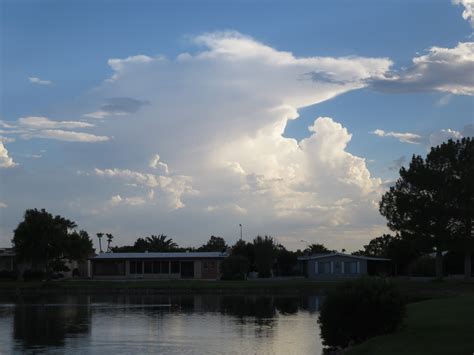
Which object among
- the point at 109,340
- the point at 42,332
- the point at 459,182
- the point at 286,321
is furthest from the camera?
the point at 459,182

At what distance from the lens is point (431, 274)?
88438 mm

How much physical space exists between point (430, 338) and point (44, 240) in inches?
2618

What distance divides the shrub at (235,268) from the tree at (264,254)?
7.66m

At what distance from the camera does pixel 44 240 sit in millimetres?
81938

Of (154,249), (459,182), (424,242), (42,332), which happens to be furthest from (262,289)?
(154,249)

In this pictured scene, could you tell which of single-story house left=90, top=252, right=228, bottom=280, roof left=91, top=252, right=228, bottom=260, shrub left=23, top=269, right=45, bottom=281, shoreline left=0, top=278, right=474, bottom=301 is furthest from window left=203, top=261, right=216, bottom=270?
shrub left=23, top=269, right=45, bottom=281

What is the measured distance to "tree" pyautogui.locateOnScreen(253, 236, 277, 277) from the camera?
309 feet

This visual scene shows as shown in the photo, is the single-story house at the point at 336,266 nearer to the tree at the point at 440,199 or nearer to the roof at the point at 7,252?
the tree at the point at 440,199

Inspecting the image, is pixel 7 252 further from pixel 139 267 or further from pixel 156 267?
pixel 156 267

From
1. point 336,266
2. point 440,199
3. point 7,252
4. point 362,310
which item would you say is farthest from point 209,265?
point 362,310

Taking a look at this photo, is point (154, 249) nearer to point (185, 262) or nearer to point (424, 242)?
point (185, 262)

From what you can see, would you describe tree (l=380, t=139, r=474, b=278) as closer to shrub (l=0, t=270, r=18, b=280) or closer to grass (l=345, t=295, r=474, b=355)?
grass (l=345, t=295, r=474, b=355)

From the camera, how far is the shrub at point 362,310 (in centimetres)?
2402

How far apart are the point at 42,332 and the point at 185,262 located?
62123 millimetres
